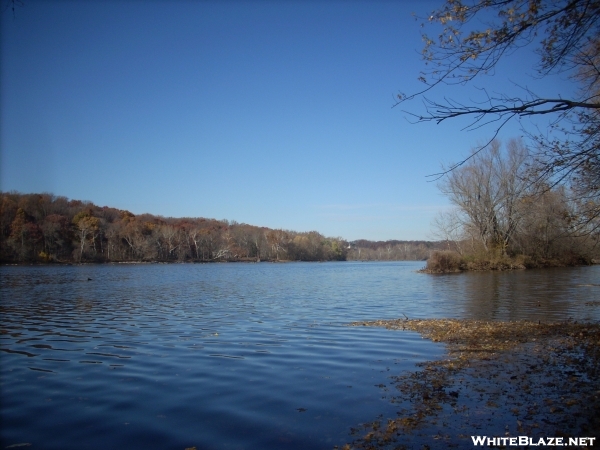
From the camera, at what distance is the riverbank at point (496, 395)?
17.7 feet

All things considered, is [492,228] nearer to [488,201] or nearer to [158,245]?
[488,201]

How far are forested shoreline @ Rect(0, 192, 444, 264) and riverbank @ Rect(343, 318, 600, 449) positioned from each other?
48237 mm

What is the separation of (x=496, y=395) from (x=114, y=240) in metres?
107

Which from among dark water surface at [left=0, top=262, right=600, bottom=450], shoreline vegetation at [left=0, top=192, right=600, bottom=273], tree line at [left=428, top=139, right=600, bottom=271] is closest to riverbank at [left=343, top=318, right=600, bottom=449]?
dark water surface at [left=0, top=262, right=600, bottom=450]

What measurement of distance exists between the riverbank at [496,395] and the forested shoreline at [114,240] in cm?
4824

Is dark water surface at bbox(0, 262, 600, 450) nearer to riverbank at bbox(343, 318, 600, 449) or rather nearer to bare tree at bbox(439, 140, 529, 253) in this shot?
riverbank at bbox(343, 318, 600, 449)

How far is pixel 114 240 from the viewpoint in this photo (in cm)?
10275

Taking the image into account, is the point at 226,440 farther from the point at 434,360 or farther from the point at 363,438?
the point at 434,360

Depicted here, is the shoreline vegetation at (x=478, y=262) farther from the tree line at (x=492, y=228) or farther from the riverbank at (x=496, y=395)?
the riverbank at (x=496, y=395)

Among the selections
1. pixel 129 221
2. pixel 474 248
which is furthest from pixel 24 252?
pixel 474 248

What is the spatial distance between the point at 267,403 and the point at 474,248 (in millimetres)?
49803

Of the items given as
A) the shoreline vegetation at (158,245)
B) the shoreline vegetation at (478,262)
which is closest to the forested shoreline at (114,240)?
the shoreline vegetation at (158,245)

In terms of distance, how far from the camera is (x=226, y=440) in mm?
5797

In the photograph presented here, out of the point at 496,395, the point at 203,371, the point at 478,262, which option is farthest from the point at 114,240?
the point at 496,395
